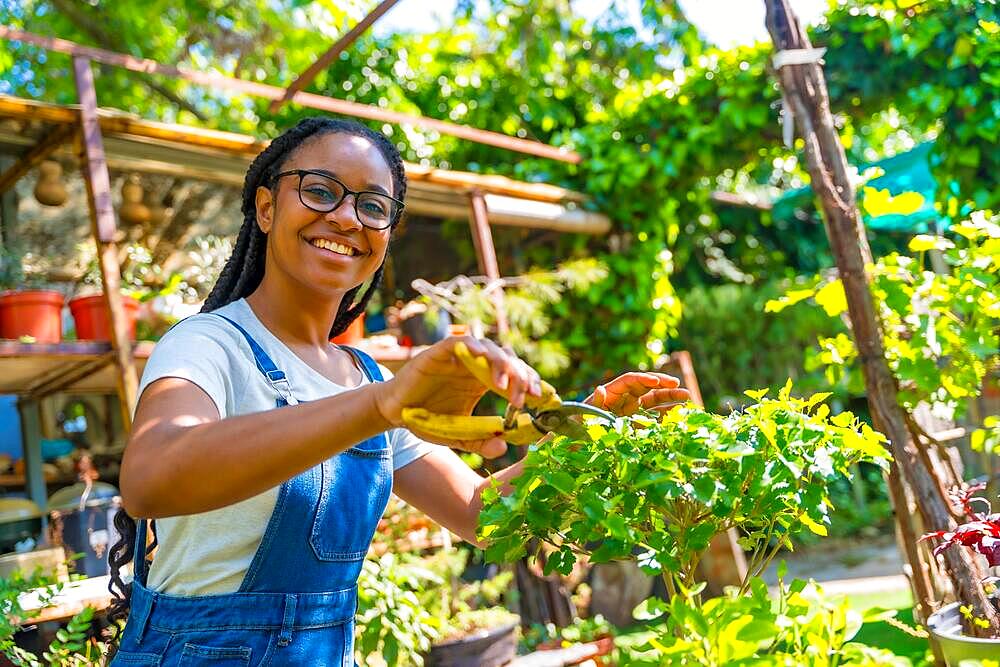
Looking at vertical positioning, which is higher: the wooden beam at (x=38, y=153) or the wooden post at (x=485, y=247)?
the wooden beam at (x=38, y=153)

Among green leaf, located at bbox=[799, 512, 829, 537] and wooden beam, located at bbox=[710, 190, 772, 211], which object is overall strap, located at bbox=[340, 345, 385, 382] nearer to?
green leaf, located at bbox=[799, 512, 829, 537]

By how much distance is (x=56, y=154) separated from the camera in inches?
214

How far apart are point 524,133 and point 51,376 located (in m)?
4.12

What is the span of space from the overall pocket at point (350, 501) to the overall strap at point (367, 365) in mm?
176

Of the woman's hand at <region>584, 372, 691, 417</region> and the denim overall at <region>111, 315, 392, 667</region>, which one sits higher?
the woman's hand at <region>584, 372, 691, 417</region>

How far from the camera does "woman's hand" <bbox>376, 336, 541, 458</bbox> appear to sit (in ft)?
2.98

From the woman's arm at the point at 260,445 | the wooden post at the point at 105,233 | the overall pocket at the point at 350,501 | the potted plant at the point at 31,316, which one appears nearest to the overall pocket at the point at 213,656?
the overall pocket at the point at 350,501

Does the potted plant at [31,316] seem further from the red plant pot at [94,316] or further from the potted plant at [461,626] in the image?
the potted plant at [461,626]

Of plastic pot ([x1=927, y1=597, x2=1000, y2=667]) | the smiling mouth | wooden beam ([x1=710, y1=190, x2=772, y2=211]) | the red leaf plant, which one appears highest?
wooden beam ([x1=710, y1=190, x2=772, y2=211])

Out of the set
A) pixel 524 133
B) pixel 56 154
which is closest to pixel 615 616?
pixel 524 133

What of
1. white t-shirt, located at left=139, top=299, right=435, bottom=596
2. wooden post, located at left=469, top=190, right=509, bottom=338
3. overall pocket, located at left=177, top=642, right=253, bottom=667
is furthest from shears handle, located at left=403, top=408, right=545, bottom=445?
wooden post, located at left=469, top=190, right=509, bottom=338

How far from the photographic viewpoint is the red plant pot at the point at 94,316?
406 cm

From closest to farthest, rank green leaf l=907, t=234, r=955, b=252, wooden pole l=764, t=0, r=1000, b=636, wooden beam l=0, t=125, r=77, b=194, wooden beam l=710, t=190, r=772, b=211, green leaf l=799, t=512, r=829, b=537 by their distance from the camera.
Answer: green leaf l=799, t=512, r=829, b=537 → wooden pole l=764, t=0, r=1000, b=636 → green leaf l=907, t=234, r=955, b=252 → wooden beam l=0, t=125, r=77, b=194 → wooden beam l=710, t=190, r=772, b=211

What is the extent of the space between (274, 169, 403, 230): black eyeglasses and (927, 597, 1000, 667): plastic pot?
155cm
